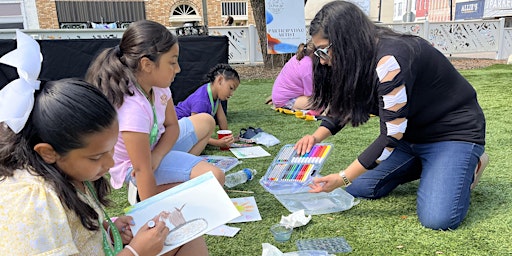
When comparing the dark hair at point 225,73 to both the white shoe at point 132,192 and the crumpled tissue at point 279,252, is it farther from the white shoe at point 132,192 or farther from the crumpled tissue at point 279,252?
the crumpled tissue at point 279,252

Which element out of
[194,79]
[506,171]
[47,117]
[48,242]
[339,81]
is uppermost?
[47,117]

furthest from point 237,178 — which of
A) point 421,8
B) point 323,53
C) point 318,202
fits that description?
point 421,8

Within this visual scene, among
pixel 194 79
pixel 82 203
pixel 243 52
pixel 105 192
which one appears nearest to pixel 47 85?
pixel 82 203

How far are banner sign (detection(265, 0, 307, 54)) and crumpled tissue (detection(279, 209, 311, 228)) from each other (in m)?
5.43

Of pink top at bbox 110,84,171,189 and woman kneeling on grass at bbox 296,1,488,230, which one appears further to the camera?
woman kneeling on grass at bbox 296,1,488,230

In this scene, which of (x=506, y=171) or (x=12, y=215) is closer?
(x=12, y=215)

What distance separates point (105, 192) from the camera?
1131 millimetres

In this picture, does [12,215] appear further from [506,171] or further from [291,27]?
Answer: [291,27]

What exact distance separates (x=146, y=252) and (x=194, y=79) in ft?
11.8

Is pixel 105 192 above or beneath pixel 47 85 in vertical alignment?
beneath

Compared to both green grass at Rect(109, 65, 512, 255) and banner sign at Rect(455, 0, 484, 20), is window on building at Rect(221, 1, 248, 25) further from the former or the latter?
green grass at Rect(109, 65, 512, 255)

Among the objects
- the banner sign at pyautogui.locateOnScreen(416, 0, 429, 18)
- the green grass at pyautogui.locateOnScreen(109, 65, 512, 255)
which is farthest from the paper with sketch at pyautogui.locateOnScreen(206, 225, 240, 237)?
the banner sign at pyautogui.locateOnScreen(416, 0, 429, 18)

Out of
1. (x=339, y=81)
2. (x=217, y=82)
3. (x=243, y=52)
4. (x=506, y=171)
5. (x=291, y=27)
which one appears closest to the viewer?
(x=339, y=81)

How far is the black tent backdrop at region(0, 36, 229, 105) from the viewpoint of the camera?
3904 millimetres
